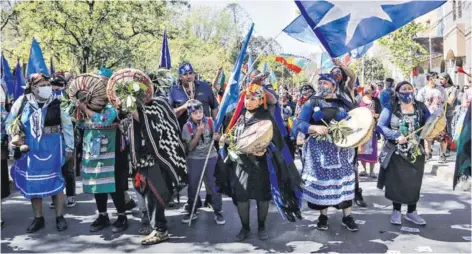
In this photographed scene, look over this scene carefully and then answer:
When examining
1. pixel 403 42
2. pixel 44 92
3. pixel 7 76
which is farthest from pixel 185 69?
pixel 403 42

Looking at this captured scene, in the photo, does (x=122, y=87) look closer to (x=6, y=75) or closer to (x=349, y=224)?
(x=349, y=224)

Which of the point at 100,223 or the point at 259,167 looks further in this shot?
the point at 100,223

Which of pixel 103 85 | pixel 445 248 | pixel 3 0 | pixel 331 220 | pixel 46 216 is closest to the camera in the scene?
pixel 445 248

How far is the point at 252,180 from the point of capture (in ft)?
16.5

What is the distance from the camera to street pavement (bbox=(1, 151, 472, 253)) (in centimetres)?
491

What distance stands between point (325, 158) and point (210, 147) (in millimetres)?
1392

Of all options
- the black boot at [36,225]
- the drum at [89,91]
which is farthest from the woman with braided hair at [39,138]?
the drum at [89,91]

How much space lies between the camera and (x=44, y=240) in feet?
17.5

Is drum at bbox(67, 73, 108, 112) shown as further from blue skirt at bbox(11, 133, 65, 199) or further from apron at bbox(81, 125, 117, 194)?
blue skirt at bbox(11, 133, 65, 199)

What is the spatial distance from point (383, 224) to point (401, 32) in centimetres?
1892

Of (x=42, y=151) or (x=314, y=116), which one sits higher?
(x=314, y=116)

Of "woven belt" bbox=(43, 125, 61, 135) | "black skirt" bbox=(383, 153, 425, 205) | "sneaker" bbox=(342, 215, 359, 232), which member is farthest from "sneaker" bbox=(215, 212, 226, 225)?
"woven belt" bbox=(43, 125, 61, 135)

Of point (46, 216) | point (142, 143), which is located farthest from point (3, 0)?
point (142, 143)

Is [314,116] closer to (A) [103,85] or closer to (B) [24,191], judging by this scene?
(A) [103,85]
